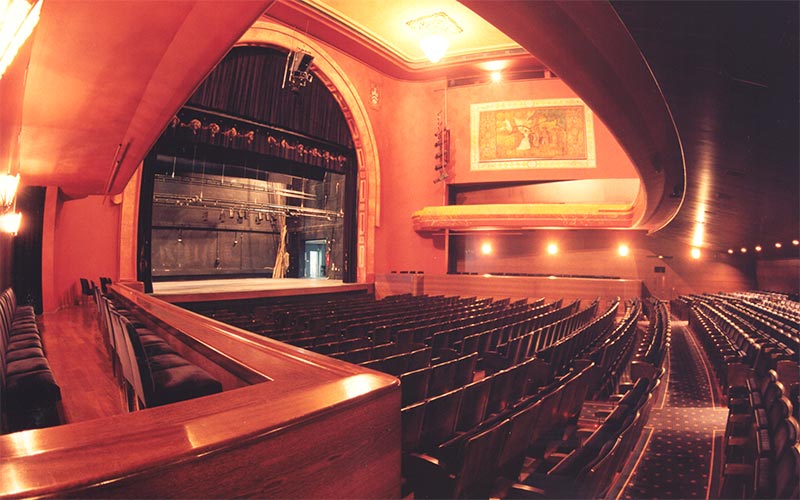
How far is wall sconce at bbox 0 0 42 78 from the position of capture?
1409 millimetres

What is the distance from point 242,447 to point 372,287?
10.7 metres

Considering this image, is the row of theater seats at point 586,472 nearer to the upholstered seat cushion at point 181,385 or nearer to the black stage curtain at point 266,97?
the upholstered seat cushion at point 181,385

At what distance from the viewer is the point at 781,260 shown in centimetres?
1173

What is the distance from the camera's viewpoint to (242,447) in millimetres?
826

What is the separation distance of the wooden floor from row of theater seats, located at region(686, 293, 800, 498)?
3.04 m

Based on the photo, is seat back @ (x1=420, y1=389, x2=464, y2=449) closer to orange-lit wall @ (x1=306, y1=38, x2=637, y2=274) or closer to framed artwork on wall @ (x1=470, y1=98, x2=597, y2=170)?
orange-lit wall @ (x1=306, y1=38, x2=637, y2=274)

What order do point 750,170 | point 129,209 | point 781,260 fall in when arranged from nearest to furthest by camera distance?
point 750,170 → point 129,209 → point 781,260

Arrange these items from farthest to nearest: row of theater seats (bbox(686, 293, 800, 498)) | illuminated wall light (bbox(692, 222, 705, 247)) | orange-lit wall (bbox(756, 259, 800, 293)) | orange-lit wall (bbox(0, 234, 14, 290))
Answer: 1. orange-lit wall (bbox(756, 259, 800, 293))
2. illuminated wall light (bbox(692, 222, 705, 247))
3. orange-lit wall (bbox(0, 234, 14, 290))
4. row of theater seats (bbox(686, 293, 800, 498))

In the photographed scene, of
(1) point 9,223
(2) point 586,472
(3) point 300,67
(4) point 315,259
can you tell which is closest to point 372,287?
(4) point 315,259

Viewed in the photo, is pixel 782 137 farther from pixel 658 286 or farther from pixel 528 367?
pixel 658 286

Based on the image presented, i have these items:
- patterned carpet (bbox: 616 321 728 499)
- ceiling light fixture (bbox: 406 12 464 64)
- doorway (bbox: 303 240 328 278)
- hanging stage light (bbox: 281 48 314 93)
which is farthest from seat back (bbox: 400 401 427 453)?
doorway (bbox: 303 240 328 278)

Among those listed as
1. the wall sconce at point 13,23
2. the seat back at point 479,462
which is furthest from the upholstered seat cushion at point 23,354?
the seat back at point 479,462

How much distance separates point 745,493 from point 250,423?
6.97ft

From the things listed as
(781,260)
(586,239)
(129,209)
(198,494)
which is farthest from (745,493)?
(781,260)
